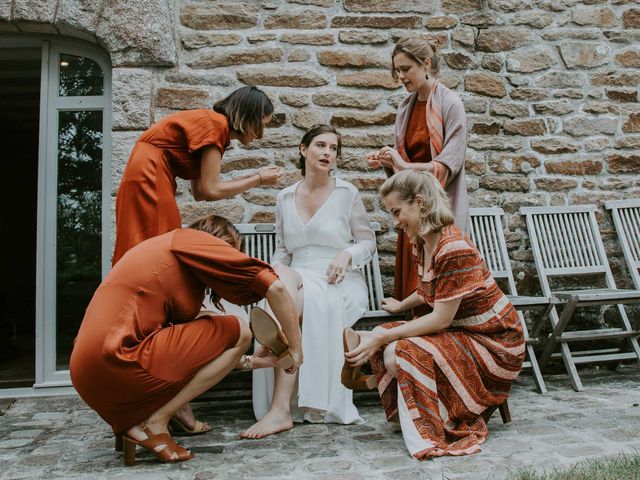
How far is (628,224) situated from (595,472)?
272 cm

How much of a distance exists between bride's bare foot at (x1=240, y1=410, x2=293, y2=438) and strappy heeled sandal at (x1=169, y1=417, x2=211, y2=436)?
217 millimetres

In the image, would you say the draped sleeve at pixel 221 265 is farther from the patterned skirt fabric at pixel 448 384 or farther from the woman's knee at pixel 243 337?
the patterned skirt fabric at pixel 448 384

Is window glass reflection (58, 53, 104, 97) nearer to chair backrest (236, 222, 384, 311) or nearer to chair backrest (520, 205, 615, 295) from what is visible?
chair backrest (236, 222, 384, 311)

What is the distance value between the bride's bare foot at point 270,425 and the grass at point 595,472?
1.09 m

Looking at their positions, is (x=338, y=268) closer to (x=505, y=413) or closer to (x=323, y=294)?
(x=323, y=294)

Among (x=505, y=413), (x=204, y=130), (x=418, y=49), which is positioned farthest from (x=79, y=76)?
(x=505, y=413)

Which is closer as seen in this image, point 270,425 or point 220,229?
point 220,229

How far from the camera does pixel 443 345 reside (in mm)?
2393

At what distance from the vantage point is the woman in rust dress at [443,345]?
7.63ft

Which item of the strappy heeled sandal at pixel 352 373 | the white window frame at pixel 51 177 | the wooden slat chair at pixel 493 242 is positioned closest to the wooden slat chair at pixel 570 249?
the wooden slat chair at pixel 493 242

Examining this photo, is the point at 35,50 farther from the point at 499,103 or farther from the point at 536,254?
the point at 536,254

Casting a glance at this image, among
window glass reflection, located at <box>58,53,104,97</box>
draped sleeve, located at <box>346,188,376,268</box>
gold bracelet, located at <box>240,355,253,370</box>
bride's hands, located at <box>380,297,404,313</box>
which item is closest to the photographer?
gold bracelet, located at <box>240,355,253,370</box>

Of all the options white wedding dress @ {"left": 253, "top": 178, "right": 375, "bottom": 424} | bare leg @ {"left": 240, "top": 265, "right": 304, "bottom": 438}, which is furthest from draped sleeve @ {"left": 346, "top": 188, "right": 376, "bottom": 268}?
bare leg @ {"left": 240, "top": 265, "right": 304, "bottom": 438}

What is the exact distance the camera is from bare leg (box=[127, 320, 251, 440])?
2252 mm
